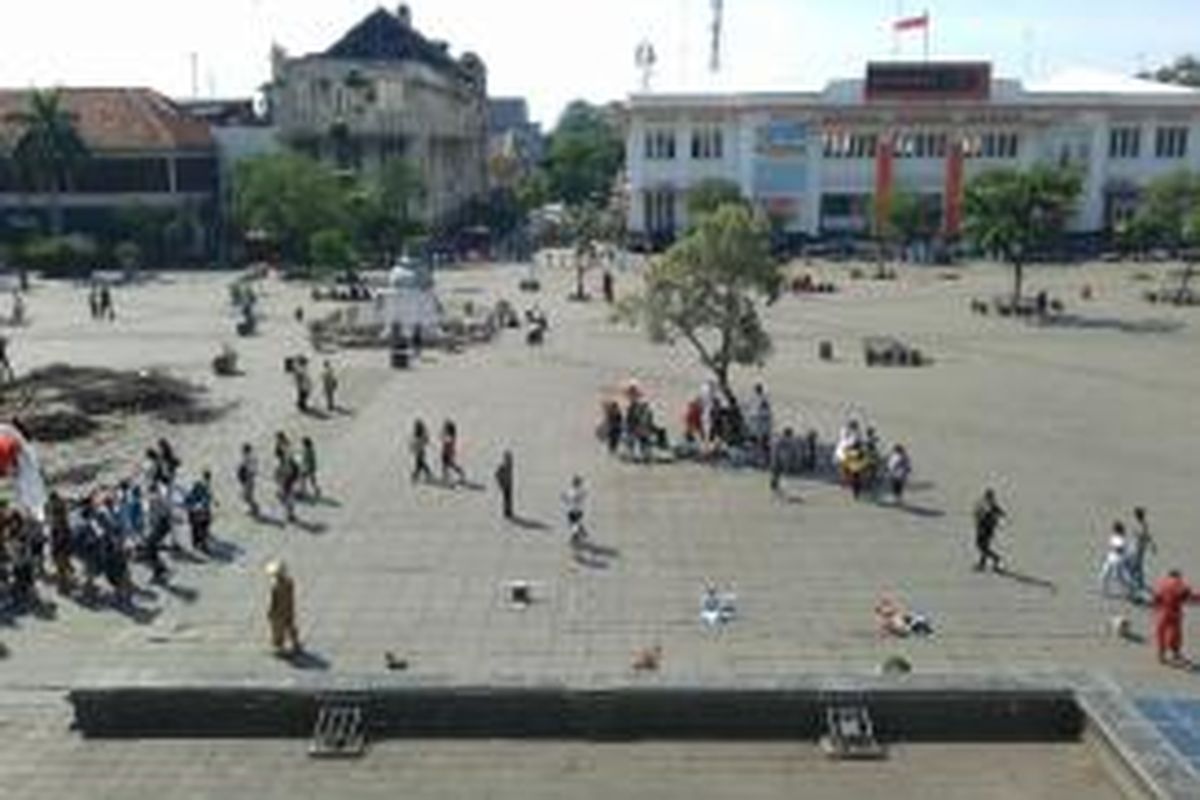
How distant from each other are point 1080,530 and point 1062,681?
14.1m

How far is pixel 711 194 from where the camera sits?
7606 cm

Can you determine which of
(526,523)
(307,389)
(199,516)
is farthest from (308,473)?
(307,389)

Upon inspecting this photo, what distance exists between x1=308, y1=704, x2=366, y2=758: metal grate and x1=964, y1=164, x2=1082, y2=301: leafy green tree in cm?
4687

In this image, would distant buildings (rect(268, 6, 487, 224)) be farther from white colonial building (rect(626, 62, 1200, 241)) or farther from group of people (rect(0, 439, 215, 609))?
group of people (rect(0, 439, 215, 609))

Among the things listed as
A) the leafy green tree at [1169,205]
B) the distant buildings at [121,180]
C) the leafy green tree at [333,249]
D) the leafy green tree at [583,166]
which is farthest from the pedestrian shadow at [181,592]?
the leafy green tree at [583,166]

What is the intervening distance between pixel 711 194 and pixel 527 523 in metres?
49.1

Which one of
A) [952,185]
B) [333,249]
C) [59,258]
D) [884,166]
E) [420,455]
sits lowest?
[420,455]

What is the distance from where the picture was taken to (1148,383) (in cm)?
4306

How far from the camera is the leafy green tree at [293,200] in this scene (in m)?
67.9

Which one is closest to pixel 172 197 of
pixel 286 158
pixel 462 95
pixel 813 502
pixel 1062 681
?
pixel 286 158

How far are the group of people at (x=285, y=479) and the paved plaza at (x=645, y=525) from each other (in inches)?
11.9

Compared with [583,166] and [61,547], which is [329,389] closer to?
[61,547]

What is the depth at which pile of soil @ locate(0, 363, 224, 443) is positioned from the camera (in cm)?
3562

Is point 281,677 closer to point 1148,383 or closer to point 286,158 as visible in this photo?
point 1148,383
